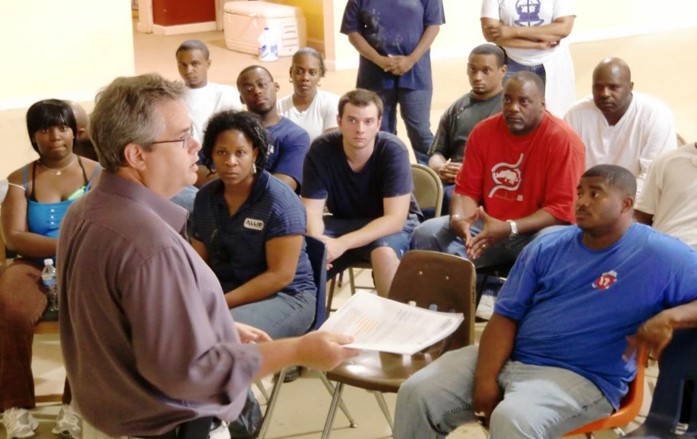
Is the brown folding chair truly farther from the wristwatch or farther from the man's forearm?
the wristwatch

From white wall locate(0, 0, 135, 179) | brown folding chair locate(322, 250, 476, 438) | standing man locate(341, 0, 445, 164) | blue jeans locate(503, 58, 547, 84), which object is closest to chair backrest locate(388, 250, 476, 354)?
brown folding chair locate(322, 250, 476, 438)

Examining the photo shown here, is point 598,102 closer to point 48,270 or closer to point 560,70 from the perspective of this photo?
point 560,70

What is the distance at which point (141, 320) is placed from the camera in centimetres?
204

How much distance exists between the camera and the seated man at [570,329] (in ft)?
9.92

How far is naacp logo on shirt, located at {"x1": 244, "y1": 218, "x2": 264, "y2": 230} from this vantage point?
12.6ft

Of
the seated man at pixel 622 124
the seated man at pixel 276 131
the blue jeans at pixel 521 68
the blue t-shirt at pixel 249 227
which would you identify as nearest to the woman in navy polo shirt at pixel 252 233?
the blue t-shirt at pixel 249 227

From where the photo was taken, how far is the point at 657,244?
10.2 ft

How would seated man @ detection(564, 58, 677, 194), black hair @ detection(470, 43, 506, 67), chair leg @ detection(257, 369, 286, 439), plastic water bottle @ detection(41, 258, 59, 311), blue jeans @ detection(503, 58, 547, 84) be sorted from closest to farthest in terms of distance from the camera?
chair leg @ detection(257, 369, 286, 439)
plastic water bottle @ detection(41, 258, 59, 311)
seated man @ detection(564, 58, 677, 194)
black hair @ detection(470, 43, 506, 67)
blue jeans @ detection(503, 58, 547, 84)

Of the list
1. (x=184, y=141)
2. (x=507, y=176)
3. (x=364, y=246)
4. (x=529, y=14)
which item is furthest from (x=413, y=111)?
(x=184, y=141)

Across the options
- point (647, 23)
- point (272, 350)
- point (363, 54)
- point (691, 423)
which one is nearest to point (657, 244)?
point (691, 423)

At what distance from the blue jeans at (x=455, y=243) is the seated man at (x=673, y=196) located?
473mm

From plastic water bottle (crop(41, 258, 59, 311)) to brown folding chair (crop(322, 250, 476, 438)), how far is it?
133 cm

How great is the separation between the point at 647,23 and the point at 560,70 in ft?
28.6

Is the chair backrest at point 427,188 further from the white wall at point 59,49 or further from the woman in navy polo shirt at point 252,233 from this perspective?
the white wall at point 59,49
